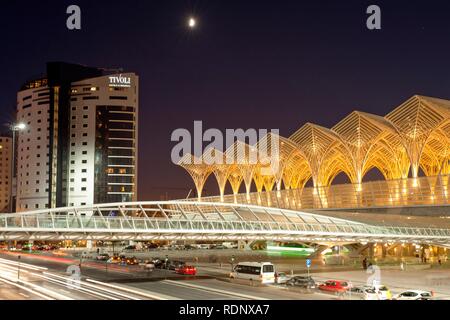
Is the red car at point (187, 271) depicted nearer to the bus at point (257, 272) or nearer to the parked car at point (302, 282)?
the bus at point (257, 272)

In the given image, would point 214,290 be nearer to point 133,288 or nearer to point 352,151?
point 133,288

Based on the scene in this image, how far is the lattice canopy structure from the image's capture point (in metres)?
84.4

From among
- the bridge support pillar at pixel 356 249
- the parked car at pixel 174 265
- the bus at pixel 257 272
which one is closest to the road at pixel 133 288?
the bus at pixel 257 272

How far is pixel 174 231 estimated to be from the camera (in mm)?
43500

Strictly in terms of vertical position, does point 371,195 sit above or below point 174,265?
above

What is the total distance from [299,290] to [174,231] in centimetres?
1149

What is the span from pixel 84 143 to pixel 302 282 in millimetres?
114677

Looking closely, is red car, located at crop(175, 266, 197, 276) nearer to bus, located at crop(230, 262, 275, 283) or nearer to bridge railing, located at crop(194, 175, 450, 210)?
bus, located at crop(230, 262, 275, 283)

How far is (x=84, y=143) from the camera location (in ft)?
495

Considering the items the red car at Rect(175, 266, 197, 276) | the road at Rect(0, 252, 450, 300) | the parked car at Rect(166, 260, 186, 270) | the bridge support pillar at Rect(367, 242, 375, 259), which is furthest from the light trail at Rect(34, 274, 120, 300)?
the bridge support pillar at Rect(367, 242, 375, 259)

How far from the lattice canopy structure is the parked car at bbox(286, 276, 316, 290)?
142 ft

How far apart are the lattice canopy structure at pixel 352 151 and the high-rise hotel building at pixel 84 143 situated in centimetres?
1912

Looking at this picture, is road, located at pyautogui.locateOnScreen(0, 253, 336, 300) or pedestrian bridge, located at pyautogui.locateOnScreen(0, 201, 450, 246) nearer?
road, located at pyautogui.locateOnScreen(0, 253, 336, 300)

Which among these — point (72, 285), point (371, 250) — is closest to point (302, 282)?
point (72, 285)
